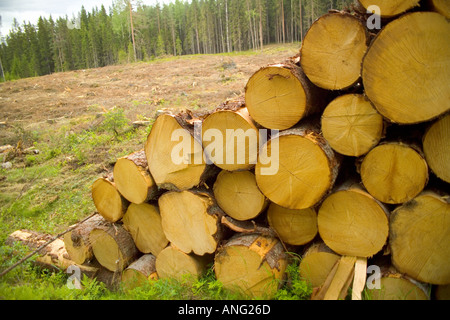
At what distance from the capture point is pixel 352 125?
88.5 inches

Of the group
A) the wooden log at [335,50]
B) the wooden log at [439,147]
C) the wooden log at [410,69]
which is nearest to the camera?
the wooden log at [410,69]

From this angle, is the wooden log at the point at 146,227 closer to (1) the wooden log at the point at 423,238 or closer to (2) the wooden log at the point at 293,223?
(2) the wooden log at the point at 293,223

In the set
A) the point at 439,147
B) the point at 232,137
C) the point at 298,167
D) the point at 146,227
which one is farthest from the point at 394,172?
the point at 146,227

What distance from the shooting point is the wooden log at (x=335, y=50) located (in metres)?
2.13

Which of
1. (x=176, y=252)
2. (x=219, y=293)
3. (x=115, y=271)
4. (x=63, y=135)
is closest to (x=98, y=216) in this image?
(x=115, y=271)

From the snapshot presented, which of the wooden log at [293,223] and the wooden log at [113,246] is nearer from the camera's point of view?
the wooden log at [293,223]

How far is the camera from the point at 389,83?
2.04 meters

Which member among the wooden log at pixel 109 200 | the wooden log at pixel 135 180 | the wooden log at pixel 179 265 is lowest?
the wooden log at pixel 179 265

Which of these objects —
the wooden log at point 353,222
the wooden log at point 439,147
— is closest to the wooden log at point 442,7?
the wooden log at point 439,147

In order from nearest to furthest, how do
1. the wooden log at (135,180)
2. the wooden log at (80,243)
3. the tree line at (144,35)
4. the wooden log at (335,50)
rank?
the wooden log at (335,50) → the wooden log at (135,180) → the wooden log at (80,243) → the tree line at (144,35)

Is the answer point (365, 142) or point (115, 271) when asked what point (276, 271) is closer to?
point (365, 142)

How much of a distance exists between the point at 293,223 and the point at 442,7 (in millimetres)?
2011

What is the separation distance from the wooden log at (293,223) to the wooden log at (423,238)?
675 millimetres

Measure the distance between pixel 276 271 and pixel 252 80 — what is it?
1.72m
